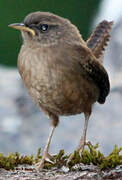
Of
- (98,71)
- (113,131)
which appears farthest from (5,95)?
(98,71)

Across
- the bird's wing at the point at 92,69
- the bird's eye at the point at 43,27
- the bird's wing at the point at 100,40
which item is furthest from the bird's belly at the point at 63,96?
the bird's wing at the point at 100,40

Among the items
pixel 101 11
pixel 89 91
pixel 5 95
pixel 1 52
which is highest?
pixel 101 11

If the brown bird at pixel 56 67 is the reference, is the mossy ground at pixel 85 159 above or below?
below

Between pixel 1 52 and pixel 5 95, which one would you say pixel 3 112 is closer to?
pixel 5 95

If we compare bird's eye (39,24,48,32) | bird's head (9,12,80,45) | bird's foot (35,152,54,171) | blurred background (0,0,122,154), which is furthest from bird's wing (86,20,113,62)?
blurred background (0,0,122,154)

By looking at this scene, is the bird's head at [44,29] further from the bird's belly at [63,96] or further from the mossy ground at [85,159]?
the mossy ground at [85,159]

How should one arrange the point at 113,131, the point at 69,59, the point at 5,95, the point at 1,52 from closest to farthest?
the point at 69,59 → the point at 113,131 → the point at 5,95 → the point at 1,52
